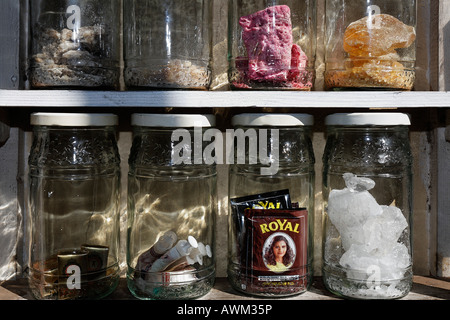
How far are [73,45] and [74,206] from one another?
1.24 ft

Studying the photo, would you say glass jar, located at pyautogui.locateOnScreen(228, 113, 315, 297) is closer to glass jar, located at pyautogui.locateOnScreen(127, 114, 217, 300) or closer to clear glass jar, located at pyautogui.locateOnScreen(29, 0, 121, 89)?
glass jar, located at pyautogui.locateOnScreen(127, 114, 217, 300)

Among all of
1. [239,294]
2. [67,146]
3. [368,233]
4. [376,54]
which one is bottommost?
[239,294]

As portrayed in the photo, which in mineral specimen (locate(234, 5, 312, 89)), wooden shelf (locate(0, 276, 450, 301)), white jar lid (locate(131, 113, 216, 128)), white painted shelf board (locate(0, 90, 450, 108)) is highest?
mineral specimen (locate(234, 5, 312, 89))

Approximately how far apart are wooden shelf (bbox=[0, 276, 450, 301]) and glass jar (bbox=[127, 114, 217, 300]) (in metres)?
0.03

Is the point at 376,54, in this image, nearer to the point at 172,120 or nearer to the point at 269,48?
the point at 269,48

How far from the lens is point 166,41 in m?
1.12

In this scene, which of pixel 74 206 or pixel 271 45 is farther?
pixel 74 206

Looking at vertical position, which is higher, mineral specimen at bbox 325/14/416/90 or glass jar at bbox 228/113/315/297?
mineral specimen at bbox 325/14/416/90

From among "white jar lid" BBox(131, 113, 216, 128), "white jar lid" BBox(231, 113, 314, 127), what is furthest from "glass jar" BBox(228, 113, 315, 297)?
"white jar lid" BBox(131, 113, 216, 128)

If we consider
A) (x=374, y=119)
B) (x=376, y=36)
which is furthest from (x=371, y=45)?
(x=374, y=119)

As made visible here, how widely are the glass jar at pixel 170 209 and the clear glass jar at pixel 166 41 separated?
3.5 inches

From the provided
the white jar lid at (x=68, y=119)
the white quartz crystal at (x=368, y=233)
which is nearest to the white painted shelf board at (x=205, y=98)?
the white jar lid at (x=68, y=119)

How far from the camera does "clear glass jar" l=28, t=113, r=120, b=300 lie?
1.08 metres
